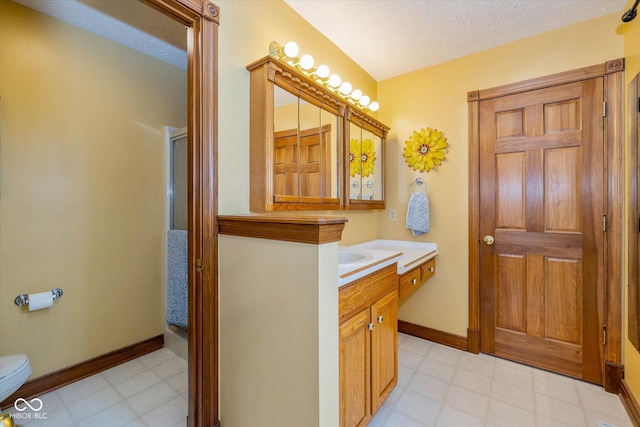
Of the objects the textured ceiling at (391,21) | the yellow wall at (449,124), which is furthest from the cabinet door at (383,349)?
the textured ceiling at (391,21)

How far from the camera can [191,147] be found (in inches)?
51.8

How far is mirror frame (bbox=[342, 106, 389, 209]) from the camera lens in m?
2.10

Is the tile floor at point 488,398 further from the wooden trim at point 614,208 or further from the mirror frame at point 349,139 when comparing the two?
the mirror frame at point 349,139

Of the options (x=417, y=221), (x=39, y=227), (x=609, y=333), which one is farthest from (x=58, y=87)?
(x=609, y=333)

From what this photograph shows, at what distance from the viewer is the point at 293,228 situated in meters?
1.05

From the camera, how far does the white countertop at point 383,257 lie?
1.23 m

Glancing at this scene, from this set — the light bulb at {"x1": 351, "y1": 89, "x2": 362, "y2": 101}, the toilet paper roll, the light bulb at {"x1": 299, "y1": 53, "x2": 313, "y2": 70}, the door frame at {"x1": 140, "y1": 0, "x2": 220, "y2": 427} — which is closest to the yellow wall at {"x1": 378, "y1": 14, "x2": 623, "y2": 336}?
the light bulb at {"x1": 351, "y1": 89, "x2": 362, "y2": 101}

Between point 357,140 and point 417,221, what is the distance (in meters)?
0.87

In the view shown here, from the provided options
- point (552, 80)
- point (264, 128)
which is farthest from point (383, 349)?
point (552, 80)

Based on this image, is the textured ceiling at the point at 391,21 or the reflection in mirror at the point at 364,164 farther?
the reflection in mirror at the point at 364,164

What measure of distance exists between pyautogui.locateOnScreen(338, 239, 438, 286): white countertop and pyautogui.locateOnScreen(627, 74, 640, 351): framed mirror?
1.12m

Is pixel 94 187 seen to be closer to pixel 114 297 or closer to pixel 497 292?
pixel 114 297

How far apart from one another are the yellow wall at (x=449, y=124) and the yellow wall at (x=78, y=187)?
204cm

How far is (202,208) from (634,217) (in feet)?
7.68
